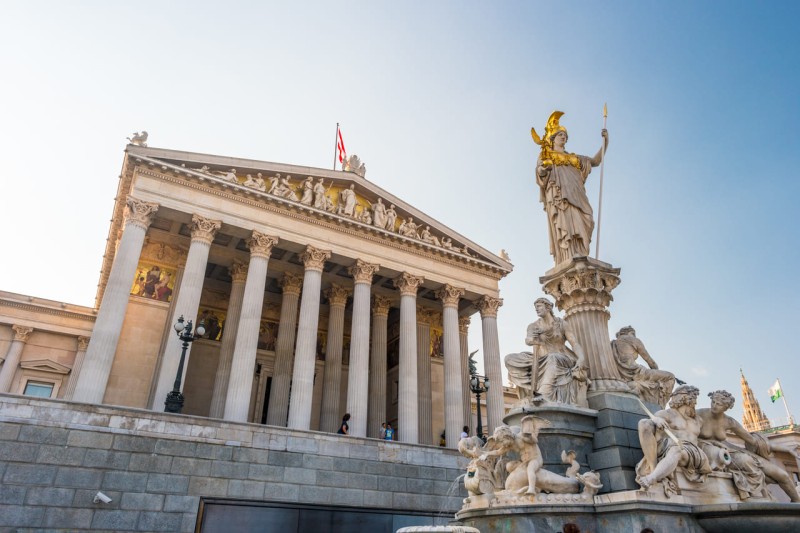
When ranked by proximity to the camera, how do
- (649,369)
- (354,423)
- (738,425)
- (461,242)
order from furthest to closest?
(461,242), (354,423), (649,369), (738,425)

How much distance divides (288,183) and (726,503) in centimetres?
2363

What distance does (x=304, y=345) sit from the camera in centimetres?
2327

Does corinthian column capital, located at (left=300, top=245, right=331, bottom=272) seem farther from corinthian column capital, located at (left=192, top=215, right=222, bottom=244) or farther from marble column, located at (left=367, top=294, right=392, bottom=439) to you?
marble column, located at (left=367, top=294, right=392, bottom=439)

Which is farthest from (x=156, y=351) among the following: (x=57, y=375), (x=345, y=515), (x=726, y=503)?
(x=726, y=503)

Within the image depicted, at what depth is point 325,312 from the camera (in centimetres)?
3166

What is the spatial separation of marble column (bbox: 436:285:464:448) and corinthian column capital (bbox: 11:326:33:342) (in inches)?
900

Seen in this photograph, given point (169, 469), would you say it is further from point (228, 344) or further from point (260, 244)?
point (260, 244)

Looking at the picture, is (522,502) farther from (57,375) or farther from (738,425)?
(57,375)

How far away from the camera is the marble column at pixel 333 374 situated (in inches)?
1021

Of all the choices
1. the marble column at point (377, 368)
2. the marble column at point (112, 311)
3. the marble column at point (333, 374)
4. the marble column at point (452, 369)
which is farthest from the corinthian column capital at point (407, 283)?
the marble column at point (112, 311)

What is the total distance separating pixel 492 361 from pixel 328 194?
487 inches

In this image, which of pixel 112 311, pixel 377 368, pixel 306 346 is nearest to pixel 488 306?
pixel 377 368

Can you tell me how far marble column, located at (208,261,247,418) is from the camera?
23.2 m

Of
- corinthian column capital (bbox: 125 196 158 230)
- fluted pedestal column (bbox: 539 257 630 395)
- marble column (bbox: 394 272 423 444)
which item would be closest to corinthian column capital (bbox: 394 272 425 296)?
marble column (bbox: 394 272 423 444)
